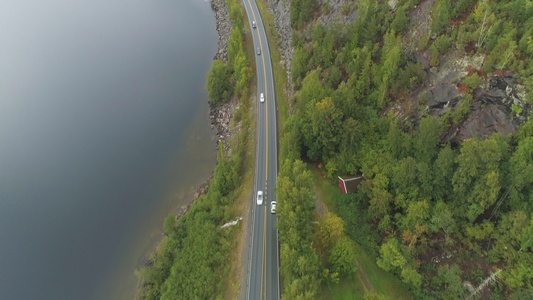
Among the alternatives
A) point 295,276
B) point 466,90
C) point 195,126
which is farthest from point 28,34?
point 466,90

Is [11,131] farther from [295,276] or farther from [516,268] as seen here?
[516,268]

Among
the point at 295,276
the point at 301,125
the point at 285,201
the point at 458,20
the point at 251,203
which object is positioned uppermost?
the point at 458,20

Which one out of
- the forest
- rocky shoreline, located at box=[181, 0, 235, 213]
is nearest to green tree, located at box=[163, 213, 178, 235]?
rocky shoreline, located at box=[181, 0, 235, 213]

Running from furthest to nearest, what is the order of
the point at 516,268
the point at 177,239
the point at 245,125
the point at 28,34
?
1. the point at 28,34
2. the point at 245,125
3. the point at 177,239
4. the point at 516,268

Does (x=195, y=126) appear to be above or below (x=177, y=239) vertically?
above

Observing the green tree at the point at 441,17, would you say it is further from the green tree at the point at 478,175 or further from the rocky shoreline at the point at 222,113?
the rocky shoreline at the point at 222,113

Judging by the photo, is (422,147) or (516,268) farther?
(422,147)

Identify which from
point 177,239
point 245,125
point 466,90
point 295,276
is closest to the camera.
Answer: point 295,276
